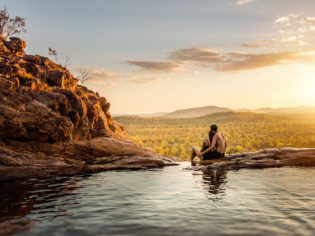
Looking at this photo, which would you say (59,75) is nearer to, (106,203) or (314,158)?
(106,203)

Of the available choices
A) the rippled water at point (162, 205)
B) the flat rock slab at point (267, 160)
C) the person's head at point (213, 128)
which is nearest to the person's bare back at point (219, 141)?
the person's head at point (213, 128)

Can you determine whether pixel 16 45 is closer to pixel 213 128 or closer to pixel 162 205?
pixel 213 128

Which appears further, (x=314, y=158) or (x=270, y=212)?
(x=314, y=158)

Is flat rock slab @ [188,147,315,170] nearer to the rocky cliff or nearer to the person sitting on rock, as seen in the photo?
the person sitting on rock

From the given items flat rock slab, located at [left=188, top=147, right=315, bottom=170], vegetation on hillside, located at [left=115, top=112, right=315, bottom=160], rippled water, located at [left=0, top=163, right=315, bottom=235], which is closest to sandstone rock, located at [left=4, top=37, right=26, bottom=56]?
rippled water, located at [left=0, top=163, right=315, bottom=235]

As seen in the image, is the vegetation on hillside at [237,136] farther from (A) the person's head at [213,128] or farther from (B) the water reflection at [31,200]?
(B) the water reflection at [31,200]

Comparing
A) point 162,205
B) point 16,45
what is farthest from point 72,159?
point 16,45

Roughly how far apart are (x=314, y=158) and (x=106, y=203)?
14.0 metres

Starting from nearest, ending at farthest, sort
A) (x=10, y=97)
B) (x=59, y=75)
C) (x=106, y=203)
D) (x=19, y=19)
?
(x=106, y=203), (x=10, y=97), (x=59, y=75), (x=19, y=19)

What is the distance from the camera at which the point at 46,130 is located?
1584 cm

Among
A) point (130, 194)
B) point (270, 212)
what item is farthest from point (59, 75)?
point (270, 212)

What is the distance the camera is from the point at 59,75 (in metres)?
21.1

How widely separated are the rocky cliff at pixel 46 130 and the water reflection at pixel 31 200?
6.18ft

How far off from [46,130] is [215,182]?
1050 cm
